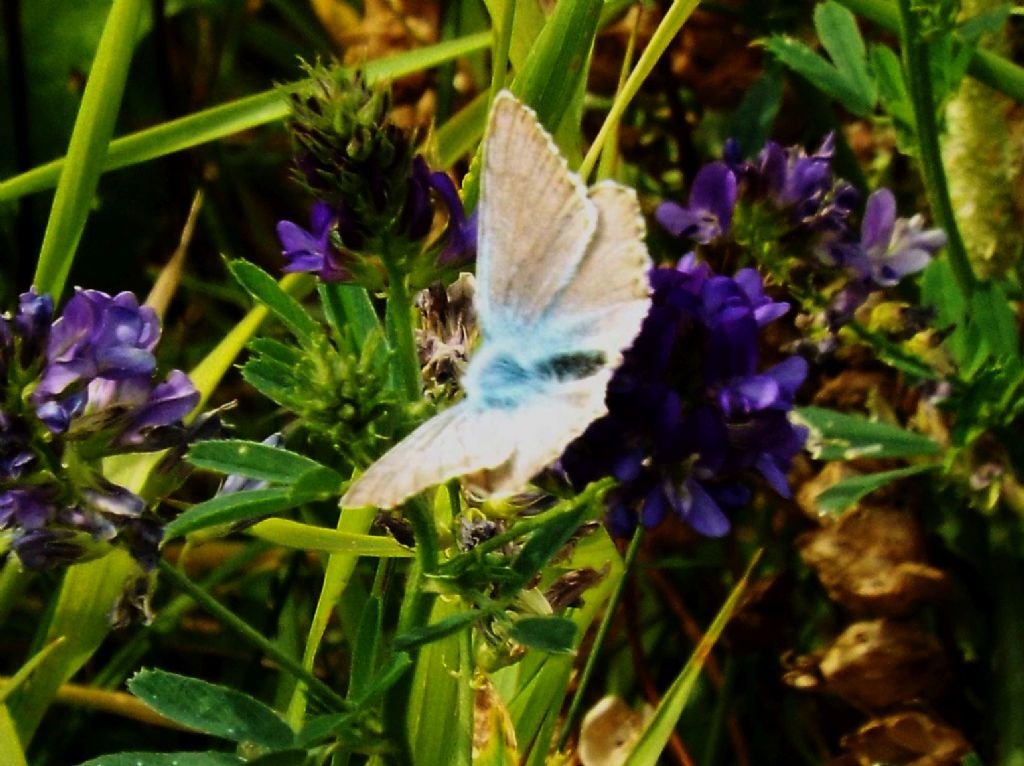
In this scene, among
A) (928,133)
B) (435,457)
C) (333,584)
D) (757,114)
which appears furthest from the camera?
(757,114)

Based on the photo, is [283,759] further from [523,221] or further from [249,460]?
[523,221]

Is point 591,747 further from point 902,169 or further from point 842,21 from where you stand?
point 902,169

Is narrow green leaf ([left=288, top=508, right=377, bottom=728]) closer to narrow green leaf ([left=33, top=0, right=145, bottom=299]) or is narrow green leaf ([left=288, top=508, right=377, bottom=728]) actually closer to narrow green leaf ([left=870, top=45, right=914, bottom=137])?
narrow green leaf ([left=33, top=0, right=145, bottom=299])

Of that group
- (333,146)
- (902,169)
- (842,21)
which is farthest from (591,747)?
(902,169)

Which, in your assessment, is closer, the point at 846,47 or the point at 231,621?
the point at 231,621

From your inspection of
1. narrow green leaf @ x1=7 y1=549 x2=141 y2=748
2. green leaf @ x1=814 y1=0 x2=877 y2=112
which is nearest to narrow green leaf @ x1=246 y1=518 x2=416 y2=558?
narrow green leaf @ x1=7 y1=549 x2=141 y2=748

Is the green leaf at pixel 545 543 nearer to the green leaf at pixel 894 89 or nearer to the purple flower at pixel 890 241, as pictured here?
the purple flower at pixel 890 241

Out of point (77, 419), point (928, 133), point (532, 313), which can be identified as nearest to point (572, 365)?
point (532, 313)
